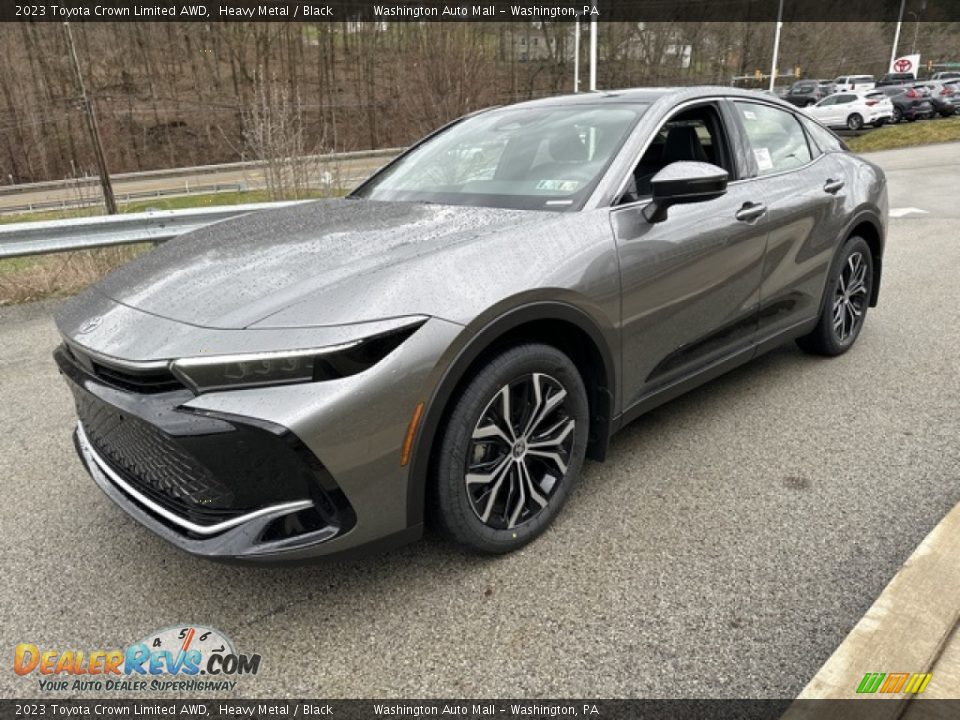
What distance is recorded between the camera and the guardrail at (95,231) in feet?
18.2

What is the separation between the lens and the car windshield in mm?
2836

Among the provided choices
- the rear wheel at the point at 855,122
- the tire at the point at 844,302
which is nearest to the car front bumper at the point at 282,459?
the tire at the point at 844,302

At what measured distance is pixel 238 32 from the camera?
174ft

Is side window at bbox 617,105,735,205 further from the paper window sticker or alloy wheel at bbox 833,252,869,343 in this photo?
alloy wheel at bbox 833,252,869,343

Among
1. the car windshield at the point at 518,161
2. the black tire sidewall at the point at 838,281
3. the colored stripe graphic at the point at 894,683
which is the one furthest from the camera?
the black tire sidewall at the point at 838,281

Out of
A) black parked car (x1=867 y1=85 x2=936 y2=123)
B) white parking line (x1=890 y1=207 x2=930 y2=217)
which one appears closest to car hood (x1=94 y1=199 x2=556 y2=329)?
white parking line (x1=890 y1=207 x2=930 y2=217)

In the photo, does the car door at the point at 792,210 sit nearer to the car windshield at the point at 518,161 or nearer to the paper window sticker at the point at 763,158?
the paper window sticker at the point at 763,158

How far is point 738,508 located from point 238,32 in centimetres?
6031

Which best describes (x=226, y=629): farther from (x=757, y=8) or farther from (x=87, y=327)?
(x=757, y=8)

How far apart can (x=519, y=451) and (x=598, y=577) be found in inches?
20.4

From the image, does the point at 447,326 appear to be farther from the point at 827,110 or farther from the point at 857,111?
the point at 827,110

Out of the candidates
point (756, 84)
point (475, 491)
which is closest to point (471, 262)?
point (475, 491)

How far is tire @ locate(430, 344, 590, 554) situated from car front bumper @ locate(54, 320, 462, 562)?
0.19 meters

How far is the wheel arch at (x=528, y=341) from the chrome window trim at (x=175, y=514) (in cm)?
37
